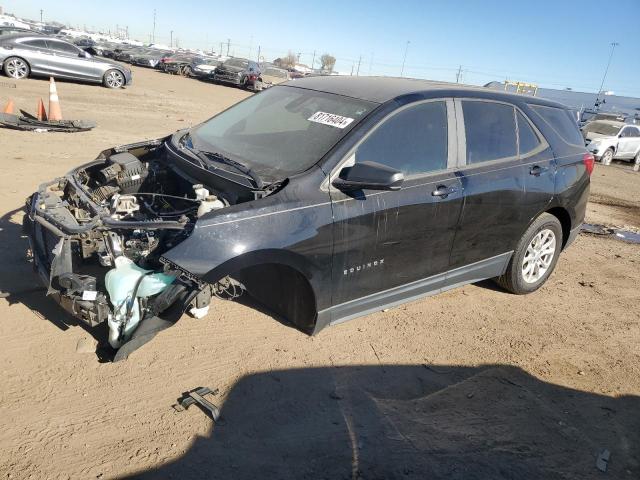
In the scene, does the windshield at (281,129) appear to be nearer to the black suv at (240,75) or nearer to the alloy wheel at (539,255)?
the alloy wheel at (539,255)

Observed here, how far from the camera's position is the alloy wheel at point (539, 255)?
493 cm

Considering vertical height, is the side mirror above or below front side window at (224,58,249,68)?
above

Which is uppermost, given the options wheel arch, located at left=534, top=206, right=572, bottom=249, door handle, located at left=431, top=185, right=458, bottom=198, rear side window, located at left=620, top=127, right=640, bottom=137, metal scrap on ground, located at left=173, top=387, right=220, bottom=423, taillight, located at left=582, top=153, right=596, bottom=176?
taillight, located at left=582, top=153, right=596, bottom=176

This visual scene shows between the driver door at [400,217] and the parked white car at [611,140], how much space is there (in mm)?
16195

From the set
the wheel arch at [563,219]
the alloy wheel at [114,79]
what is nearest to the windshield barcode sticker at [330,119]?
the wheel arch at [563,219]

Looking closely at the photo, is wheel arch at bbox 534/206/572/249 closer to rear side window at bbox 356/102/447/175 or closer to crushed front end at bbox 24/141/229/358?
rear side window at bbox 356/102/447/175

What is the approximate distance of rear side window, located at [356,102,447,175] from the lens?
359 cm

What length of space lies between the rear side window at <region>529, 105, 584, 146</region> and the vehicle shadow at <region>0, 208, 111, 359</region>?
4367 millimetres

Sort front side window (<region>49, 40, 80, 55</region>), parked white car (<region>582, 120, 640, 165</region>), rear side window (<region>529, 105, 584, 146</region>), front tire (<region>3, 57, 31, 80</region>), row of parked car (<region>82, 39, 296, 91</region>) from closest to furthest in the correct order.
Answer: rear side window (<region>529, 105, 584, 146</region>) → front tire (<region>3, 57, 31, 80</region>) → front side window (<region>49, 40, 80, 55</region>) → parked white car (<region>582, 120, 640, 165</region>) → row of parked car (<region>82, 39, 296, 91</region>)

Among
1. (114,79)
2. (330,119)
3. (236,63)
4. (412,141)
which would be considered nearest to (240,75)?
(236,63)

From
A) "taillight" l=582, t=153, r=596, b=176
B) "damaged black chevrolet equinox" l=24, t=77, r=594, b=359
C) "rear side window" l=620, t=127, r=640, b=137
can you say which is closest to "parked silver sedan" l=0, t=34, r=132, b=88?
"damaged black chevrolet equinox" l=24, t=77, r=594, b=359

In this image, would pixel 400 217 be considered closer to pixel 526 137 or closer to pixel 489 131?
pixel 489 131

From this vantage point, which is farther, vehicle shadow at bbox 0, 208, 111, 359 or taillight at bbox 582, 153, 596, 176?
taillight at bbox 582, 153, 596, 176

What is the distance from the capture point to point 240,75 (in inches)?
1065
